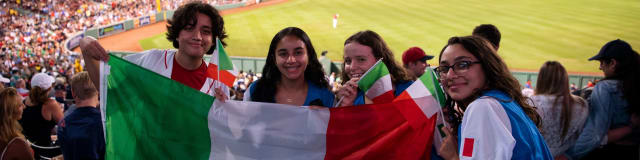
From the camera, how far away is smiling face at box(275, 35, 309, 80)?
276 centimetres

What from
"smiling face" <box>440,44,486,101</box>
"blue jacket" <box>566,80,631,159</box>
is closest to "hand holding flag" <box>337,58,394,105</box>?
"smiling face" <box>440,44,486,101</box>

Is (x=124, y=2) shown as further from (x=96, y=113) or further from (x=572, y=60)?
(x=96, y=113)

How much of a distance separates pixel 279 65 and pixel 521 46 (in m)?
26.8

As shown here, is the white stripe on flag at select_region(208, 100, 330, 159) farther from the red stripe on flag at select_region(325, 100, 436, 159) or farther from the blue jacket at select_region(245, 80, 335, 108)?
the blue jacket at select_region(245, 80, 335, 108)

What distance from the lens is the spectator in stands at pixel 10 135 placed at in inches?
125

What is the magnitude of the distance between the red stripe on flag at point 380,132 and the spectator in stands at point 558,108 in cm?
160

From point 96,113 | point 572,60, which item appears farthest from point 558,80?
point 572,60

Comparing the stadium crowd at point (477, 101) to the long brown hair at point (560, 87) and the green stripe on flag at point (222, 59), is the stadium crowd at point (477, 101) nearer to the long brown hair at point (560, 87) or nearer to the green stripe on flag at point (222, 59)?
the long brown hair at point (560, 87)

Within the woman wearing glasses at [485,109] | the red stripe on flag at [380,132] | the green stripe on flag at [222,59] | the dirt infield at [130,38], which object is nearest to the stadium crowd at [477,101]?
the woman wearing glasses at [485,109]

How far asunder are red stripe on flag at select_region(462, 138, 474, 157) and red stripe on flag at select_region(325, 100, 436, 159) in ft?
1.19

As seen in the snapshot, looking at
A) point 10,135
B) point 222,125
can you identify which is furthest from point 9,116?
point 222,125

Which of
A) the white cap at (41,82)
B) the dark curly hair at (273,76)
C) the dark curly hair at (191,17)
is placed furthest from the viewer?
the white cap at (41,82)

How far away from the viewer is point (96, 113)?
10.7 ft

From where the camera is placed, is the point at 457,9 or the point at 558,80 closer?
the point at 558,80
